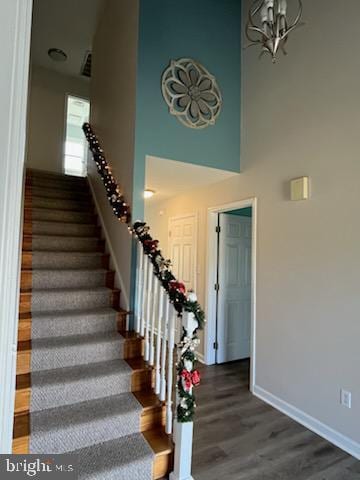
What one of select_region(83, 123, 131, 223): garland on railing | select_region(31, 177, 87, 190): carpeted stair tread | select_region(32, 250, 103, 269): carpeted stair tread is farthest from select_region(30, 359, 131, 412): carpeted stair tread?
select_region(31, 177, 87, 190): carpeted stair tread

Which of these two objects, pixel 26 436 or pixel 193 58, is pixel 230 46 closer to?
pixel 193 58

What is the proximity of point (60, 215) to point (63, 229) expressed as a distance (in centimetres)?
29

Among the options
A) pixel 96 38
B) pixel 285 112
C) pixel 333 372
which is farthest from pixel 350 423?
pixel 96 38

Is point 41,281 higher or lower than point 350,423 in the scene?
higher

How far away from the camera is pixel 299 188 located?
2752mm

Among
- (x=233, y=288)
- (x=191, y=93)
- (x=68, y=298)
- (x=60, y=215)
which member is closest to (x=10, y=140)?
(x=68, y=298)

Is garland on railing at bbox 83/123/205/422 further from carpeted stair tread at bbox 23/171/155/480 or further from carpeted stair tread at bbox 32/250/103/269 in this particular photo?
carpeted stair tread at bbox 32/250/103/269

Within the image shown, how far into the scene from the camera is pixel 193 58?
10.7 feet

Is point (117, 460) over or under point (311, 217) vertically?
under

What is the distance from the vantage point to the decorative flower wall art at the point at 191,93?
10.1 ft

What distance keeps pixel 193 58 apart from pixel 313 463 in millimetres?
3973

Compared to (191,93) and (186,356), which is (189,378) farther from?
(191,93)

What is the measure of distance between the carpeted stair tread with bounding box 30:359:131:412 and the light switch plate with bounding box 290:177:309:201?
218 centimetres

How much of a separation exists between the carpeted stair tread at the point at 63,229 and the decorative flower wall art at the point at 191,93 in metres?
1.83
